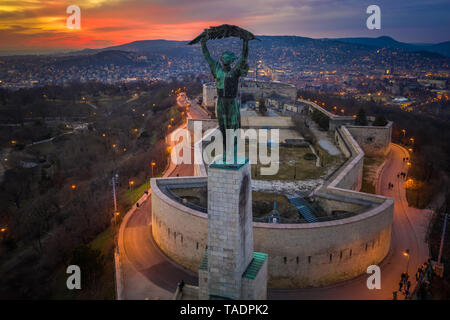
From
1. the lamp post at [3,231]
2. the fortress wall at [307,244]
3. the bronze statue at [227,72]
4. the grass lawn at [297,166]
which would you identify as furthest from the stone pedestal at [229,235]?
the lamp post at [3,231]

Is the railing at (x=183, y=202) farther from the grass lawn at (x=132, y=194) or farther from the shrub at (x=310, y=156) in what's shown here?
the shrub at (x=310, y=156)

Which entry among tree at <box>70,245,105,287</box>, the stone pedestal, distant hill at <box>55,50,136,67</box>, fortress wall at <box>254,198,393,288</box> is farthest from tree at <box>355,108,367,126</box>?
distant hill at <box>55,50,136,67</box>

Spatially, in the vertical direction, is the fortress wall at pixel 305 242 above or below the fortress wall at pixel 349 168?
below

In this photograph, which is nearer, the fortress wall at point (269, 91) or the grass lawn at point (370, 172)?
Result: the grass lawn at point (370, 172)

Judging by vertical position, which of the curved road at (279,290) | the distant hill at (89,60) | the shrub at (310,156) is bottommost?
the curved road at (279,290)

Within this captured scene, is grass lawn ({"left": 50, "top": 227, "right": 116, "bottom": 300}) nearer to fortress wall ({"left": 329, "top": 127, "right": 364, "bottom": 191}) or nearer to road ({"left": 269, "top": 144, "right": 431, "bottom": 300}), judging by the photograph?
road ({"left": 269, "top": 144, "right": 431, "bottom": 300})

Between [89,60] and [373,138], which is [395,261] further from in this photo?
[89,60]
